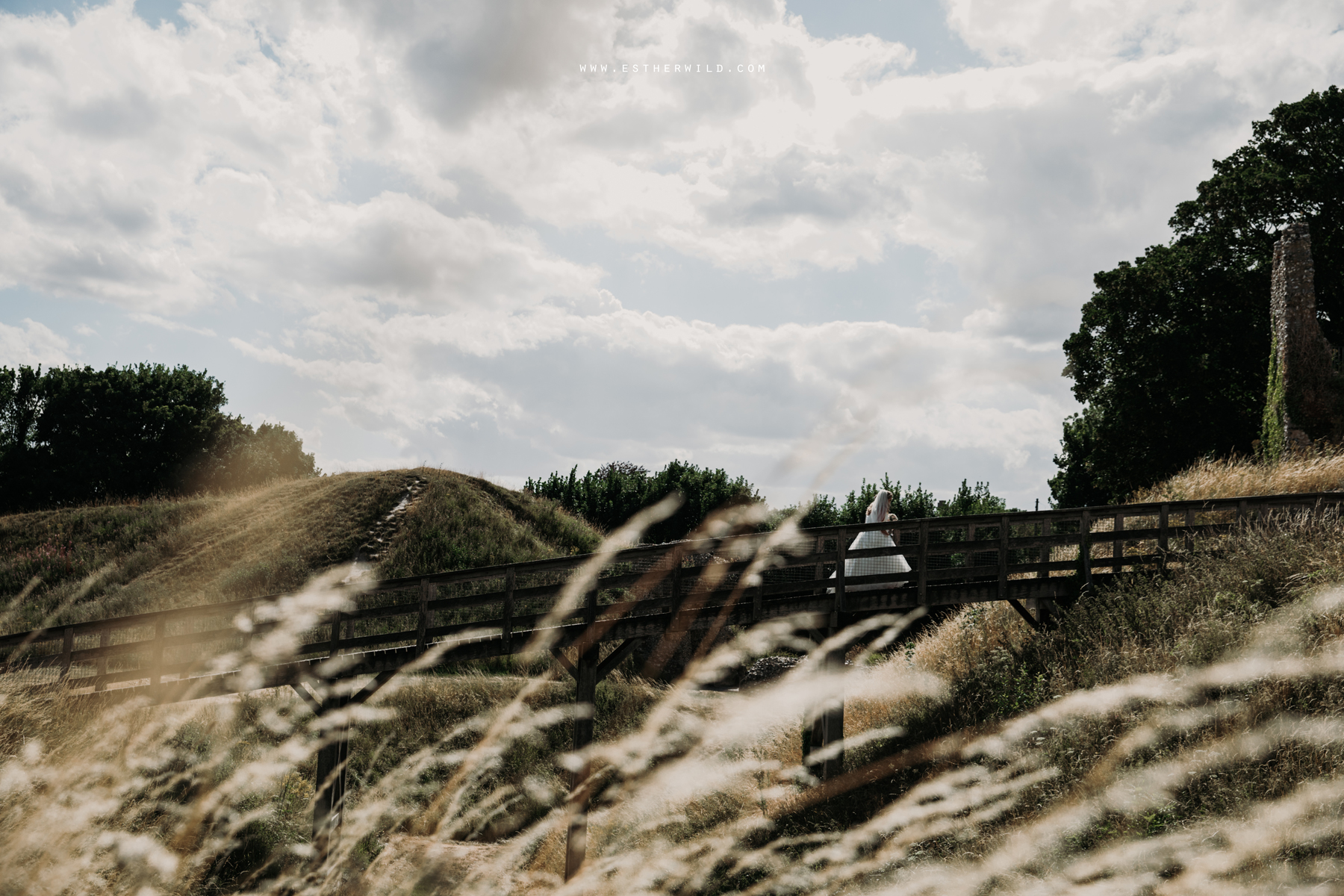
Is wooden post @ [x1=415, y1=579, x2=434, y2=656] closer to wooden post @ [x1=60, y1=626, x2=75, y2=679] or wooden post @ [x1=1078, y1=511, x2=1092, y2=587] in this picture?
wooden post @ [x1=60, y1=626, x2=75, y2=679]

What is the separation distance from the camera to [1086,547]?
1149 centimetres

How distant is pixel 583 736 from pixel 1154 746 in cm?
651

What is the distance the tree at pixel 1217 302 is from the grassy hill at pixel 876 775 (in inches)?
349

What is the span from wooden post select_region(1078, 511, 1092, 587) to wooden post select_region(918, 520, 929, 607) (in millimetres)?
2560

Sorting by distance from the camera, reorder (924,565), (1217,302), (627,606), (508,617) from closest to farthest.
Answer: (627,606), (508,617), (924,565), (1217,302)

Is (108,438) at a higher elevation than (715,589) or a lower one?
higher

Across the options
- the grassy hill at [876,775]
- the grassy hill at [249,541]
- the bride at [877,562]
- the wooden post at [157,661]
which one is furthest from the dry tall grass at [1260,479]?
the grassy hill at [249,541]

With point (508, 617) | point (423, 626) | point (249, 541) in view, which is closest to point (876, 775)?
point (508, 617)

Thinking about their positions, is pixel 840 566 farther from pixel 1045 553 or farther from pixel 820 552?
pixel 1045 553

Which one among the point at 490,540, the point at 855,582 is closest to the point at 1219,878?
the point at 855,582

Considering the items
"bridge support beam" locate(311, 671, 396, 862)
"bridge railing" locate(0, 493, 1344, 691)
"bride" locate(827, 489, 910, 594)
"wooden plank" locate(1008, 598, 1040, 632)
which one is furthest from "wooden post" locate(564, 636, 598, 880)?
"wooden plank" locate(1008, 598, 1040, 632)

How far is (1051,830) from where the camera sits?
20.6 feet

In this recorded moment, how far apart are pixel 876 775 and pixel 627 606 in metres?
3.87

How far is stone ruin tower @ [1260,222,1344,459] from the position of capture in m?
18.8
